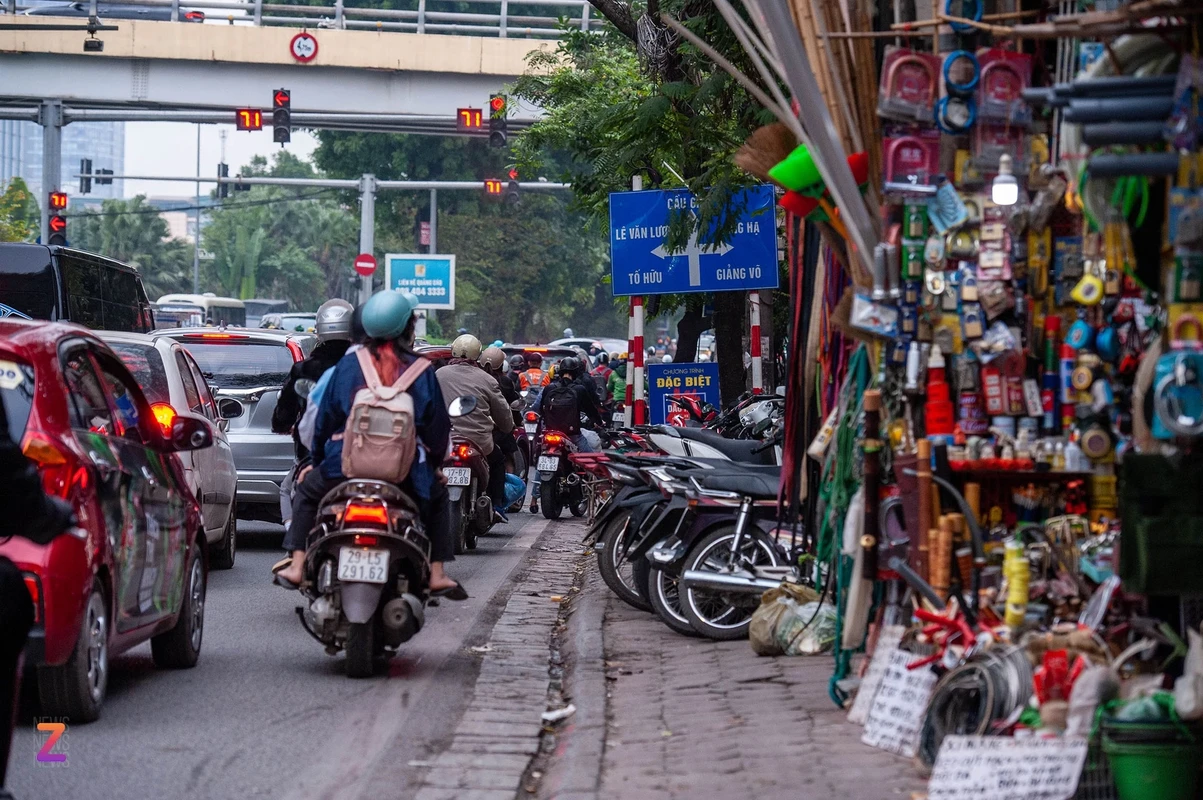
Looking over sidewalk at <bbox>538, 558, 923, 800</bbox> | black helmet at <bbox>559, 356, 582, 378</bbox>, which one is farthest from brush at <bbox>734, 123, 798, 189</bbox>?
black helmet at <bbox>559, 356, 582, 378</bbox>

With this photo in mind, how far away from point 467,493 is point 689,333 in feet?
26.9

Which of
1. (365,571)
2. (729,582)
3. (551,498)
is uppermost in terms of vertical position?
(365,571)

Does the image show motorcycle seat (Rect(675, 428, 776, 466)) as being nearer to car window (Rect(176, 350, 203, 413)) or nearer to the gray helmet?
the gray helmet

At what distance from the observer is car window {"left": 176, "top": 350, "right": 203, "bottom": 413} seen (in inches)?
465

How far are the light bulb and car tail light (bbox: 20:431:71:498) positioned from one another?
3.64m

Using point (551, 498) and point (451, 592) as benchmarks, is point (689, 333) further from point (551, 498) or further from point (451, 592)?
point (451, 592)

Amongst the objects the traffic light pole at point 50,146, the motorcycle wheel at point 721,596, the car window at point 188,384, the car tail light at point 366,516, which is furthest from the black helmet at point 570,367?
the traffic light pole at point 50,146

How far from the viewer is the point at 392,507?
25.3 ft

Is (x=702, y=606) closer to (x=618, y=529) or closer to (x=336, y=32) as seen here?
(x=618, y=529)

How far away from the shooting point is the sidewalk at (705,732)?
5570 mm

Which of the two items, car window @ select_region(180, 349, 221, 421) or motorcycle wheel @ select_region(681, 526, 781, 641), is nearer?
motorcycle wheel @ select_region(681, 526, 781, 641)

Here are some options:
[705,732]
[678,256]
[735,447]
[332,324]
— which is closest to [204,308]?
[678,256]

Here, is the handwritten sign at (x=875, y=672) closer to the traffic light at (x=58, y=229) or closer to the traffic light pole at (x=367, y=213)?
the traffic light at (x=58, y=229)

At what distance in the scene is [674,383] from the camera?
16047 mm
